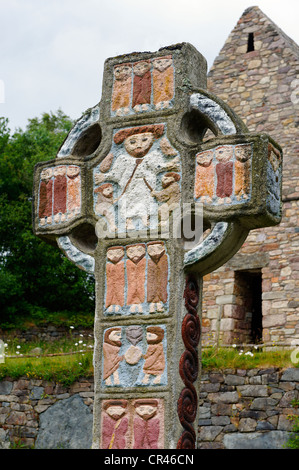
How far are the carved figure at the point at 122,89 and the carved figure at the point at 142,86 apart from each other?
4 cm

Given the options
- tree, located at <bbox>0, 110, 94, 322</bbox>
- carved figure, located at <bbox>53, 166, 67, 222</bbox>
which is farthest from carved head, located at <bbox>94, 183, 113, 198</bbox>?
tree, located at <bbox>0, 110, 94, 322</bbox>

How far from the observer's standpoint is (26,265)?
20.1 m

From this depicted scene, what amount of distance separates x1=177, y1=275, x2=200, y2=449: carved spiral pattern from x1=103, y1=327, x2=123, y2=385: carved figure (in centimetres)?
35

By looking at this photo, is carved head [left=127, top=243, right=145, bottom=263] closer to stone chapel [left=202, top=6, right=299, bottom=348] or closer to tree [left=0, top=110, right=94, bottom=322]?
stone chapel [left=202, top=6, right=299, bottom=348]

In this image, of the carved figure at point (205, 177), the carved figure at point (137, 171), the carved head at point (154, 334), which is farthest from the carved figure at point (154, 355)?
the carved figure at point (205, 177)

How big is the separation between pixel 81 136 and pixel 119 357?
137cm

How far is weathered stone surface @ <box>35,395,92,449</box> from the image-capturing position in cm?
1091

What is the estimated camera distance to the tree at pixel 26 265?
19.5 meters

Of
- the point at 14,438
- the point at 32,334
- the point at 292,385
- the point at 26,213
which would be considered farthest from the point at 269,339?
the point at 26,213

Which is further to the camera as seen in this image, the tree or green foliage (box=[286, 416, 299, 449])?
the tree

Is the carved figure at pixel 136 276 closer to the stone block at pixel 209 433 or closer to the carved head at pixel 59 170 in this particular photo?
the carved head at pixel 59 170

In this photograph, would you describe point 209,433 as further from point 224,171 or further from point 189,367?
point 224,171

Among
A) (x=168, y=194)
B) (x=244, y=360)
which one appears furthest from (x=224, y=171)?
(x=244, y=360)
